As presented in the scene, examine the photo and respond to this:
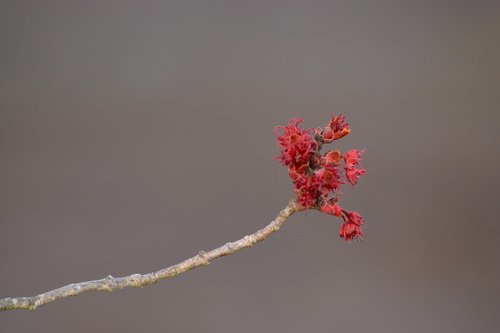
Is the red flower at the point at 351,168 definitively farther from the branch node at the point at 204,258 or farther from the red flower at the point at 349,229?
the branch node at the point at 204,258

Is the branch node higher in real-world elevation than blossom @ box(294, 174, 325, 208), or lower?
lower

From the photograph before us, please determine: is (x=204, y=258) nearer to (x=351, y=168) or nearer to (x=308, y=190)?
(x=308, y=190)

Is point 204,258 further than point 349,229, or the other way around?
point 349,229

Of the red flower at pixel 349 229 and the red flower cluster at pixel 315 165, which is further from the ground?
the red flower cluster at pixel 315 165

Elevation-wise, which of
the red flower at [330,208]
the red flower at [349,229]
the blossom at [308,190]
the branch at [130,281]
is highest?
the blossom at [308,190]

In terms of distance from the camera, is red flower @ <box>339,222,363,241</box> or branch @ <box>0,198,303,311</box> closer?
branch @ <box>0,198,303,311</box>

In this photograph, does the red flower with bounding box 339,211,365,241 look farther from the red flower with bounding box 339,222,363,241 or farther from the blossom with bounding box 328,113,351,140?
the blossom with bounding box 328,113,351,140

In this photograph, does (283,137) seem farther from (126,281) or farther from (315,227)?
(315,227)

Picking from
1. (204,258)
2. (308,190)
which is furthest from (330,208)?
(204,258)

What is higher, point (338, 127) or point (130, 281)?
point (338, 127)

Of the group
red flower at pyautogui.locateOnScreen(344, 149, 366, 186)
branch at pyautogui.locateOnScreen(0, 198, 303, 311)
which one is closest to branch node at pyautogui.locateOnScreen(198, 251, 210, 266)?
branch at pyautogui.locateOnScreen(0, 198, 303, 311)

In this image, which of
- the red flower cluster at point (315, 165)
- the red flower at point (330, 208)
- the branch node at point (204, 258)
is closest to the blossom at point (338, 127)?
the red flower cluster at point (315, 165)
